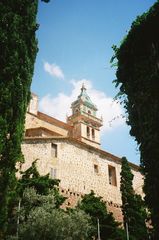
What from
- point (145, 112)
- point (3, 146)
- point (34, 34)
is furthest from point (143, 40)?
point (3, 146)

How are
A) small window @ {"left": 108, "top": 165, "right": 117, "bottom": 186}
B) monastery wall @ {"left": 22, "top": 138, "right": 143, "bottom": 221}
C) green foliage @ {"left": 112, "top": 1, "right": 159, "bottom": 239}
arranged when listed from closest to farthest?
green foliage @ {"left": 112, "top": 1, "right": 159, "bottom": 239} → monastery wall @ {"left": 22, "top": 138, "right": 143, "bottom": 221} → small window @ {"left": 108, "top": 165, "right": 117, "bottom": 186}

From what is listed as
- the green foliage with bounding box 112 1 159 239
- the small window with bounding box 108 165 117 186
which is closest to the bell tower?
the small window with bounding box 108 165 117 186

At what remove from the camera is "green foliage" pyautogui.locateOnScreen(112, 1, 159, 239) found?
1106cm

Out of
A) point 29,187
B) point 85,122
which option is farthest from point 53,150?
point 85,122

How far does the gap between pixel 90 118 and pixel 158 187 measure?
4089cm

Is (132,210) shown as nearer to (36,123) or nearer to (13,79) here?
(13,79)

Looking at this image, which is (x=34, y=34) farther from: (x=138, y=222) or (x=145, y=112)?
(x=138, y=222)

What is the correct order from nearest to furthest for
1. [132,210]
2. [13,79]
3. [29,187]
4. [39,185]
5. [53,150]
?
1. [13,79]
2. [29,187]
3. [39,185]
4. [132,210]
5. [53,150]

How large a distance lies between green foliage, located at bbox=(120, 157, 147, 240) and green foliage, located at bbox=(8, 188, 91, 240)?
4725 mm

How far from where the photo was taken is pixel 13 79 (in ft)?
44.5

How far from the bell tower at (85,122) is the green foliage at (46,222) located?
96.5 ft

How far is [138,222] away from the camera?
75.0 feet

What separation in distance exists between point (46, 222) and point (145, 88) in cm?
907

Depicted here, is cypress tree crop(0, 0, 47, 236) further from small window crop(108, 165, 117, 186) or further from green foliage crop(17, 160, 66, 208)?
small window crop(108, 165, 117, 186)
